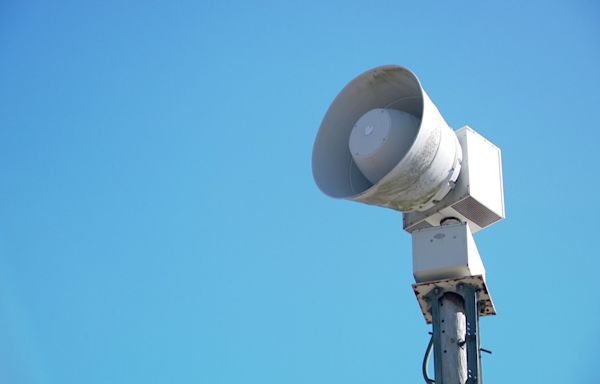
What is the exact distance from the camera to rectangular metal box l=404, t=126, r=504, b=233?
282 inches

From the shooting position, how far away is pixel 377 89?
7.33m

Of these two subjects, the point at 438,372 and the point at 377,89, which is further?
the point at 377,89

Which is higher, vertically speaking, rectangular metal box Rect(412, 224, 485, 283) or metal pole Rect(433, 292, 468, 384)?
rectangular metal box Rect(412, 224, 485, 283)

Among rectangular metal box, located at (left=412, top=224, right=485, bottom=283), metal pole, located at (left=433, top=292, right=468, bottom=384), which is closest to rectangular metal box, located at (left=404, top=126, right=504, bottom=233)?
rectangular metal box, located at (left=412, top=224, right=485, bottom=283)

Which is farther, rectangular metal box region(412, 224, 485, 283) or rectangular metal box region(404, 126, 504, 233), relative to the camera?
rectangular metal box region(404, 126, 504, 233)

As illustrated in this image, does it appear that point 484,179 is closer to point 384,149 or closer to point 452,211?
point 452,211

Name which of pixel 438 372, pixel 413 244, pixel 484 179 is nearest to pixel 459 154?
pixel 484 179

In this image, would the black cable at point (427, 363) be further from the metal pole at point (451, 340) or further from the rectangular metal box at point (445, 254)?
the rectangular metal box at point (445, 254)

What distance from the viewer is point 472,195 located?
280 inches

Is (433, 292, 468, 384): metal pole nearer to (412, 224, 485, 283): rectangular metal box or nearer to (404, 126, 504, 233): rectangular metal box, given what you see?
(412, 224, 485, 283): rectangular metal box

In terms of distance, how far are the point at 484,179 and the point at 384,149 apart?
0.92m

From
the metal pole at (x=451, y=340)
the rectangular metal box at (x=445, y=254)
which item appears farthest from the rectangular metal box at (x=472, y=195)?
A: the metal pole at (x=451, y=340)

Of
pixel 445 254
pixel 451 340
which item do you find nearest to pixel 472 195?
pixel 445 254

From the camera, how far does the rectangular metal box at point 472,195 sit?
7.15 meters
